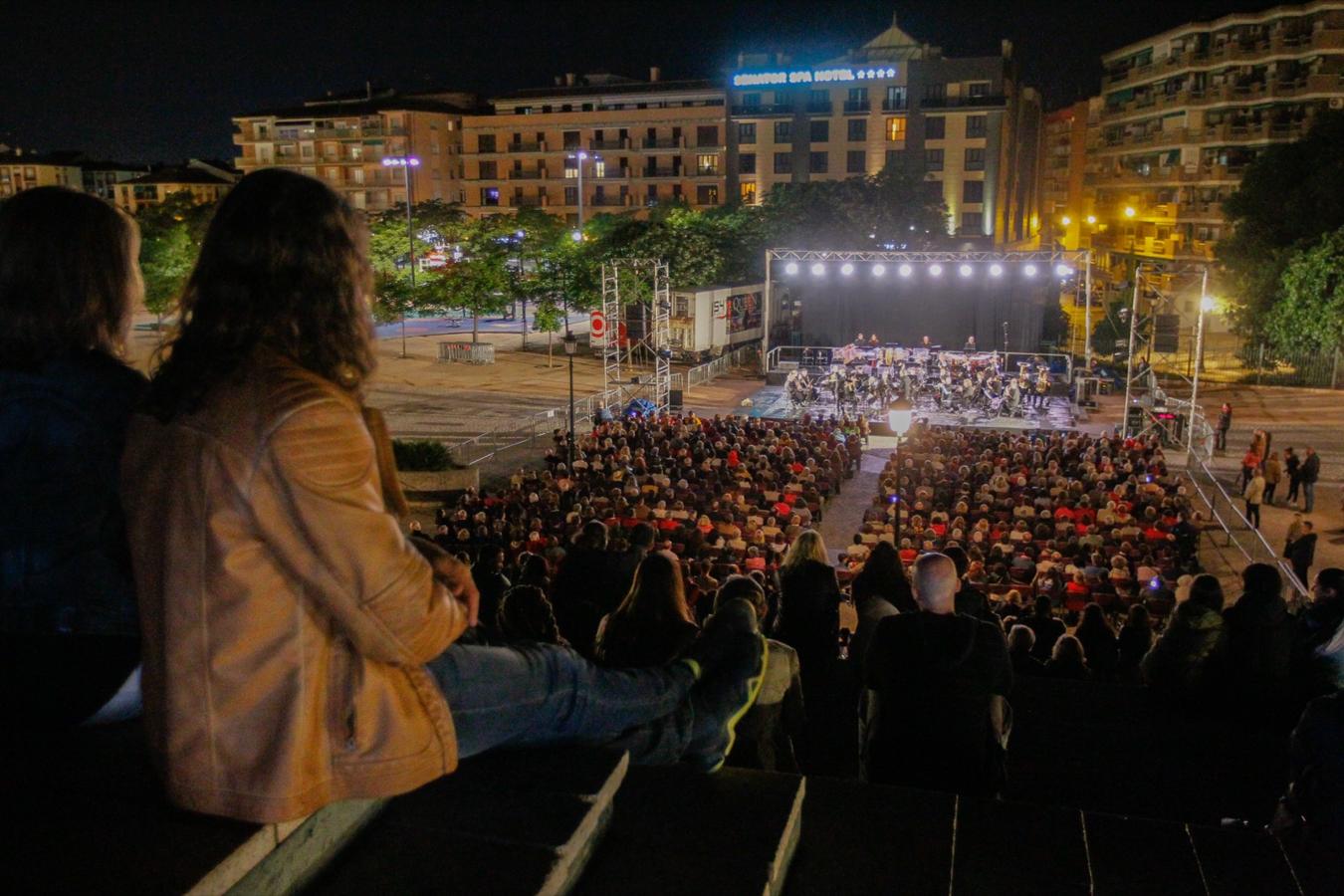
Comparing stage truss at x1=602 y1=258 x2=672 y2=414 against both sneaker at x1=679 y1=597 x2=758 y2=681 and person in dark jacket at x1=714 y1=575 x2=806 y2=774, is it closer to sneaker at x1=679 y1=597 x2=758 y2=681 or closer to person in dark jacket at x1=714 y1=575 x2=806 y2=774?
person in dark jacket at x1=714 y1=575 x2=806 y2=774

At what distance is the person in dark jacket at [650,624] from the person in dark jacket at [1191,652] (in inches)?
103

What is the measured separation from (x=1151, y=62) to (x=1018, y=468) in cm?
4914

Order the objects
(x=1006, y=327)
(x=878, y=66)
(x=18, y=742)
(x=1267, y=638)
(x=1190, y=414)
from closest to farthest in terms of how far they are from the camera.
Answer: (x=18, y=742) < (x=1267, y=638) < (x=1190, y=414) < (x=1006, y=327) < (x=878, y=66)

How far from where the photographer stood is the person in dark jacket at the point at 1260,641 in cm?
465

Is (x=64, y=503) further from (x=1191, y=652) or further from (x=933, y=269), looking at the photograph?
(x=933, y=269)

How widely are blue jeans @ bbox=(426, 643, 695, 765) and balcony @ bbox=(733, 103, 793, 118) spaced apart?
205 feet

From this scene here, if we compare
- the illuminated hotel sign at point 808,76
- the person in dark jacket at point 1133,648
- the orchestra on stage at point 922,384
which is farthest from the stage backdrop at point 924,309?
the illuminated hotel sign at point 808,76

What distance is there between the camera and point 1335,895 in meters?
2.39

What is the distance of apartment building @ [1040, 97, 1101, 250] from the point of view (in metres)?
70.6

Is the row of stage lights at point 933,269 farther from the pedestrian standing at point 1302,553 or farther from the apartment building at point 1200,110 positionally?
the apartment building at point 1200,110

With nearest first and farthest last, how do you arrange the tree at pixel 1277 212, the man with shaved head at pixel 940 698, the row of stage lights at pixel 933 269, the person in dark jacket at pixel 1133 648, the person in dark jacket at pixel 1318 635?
1. the man with shaved head at pixel 940 698
2. the person in dark jacket at pixel 1318 635
3. the person in dark jacket at pixel 1133 648
4. the row of stage lights at pixel 933 269
5. the tree at pixel 1277 212

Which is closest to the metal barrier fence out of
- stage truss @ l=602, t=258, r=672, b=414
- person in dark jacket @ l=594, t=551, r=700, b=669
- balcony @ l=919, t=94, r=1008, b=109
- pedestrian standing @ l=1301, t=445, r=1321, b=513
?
pedestrian standing @ l=1301, t=445, r=1321, b=513

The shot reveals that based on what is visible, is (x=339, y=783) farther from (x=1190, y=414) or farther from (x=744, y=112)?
(x=744, y=112)

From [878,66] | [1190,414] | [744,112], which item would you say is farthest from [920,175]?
[1190,414]
